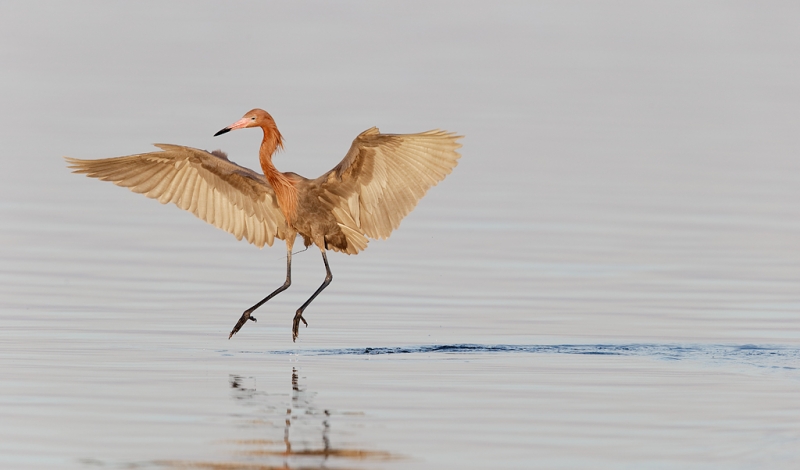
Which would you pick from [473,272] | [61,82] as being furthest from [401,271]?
[61,82]

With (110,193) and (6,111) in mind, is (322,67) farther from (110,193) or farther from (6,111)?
(110,193)

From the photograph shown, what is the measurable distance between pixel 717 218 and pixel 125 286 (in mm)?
8867

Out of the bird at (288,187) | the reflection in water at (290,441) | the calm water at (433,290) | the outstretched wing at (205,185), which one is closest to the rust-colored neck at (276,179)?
the bird at (288,187)

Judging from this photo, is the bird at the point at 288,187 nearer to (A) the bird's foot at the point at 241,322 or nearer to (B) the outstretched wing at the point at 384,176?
(B) the outstretched wing at the point at 384,176

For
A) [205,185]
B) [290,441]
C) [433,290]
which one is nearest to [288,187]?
[205,185]

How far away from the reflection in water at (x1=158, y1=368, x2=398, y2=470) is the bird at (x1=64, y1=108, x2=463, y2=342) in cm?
362

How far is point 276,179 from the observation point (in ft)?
50.0

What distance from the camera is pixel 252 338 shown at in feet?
46.2

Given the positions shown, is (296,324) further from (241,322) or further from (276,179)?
(276,179)

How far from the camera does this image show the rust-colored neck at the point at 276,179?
601 inches

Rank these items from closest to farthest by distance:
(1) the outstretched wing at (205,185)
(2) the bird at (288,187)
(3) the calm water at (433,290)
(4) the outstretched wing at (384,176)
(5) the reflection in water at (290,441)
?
(5) the reflection in water at (290,441) → (3) the calm water at (433,290) → (4) the outstretched wing at (384,176) → (2) the bird at (288,187) → (1) the outstretched wing at (205,185)

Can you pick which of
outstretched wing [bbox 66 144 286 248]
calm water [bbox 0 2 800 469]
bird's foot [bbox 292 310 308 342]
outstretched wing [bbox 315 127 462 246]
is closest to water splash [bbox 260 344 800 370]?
calm water [bbox 0 2 800 469]

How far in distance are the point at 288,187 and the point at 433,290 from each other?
A: 211cm

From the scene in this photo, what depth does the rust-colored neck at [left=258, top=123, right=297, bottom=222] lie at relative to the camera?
50.1 ft
